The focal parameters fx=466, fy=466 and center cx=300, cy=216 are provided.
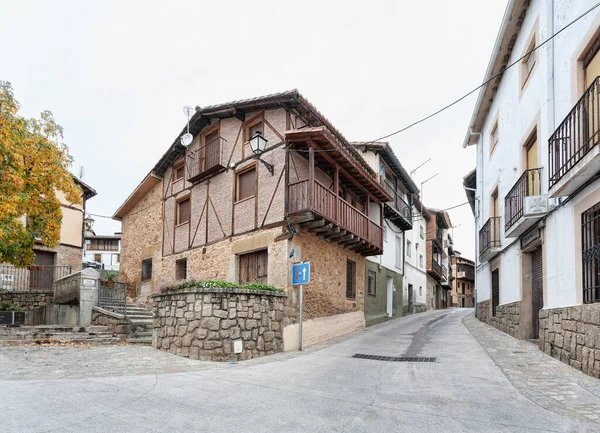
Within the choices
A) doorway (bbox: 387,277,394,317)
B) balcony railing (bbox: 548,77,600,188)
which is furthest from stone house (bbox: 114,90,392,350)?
balcony railing (bbox: 548,77,600,188)

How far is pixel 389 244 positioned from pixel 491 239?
7.40m

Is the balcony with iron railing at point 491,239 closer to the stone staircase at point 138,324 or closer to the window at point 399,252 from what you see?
the window at point 399,252

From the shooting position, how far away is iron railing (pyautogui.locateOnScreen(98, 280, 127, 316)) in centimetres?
1569

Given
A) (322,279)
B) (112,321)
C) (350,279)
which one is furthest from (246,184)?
(112,321)

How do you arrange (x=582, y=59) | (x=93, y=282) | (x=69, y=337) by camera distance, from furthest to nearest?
(x=93, y=282), (x=69, y=337), (x=582, y=59)

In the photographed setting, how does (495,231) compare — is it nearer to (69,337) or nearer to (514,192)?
(514,192)

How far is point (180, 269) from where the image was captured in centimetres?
1769

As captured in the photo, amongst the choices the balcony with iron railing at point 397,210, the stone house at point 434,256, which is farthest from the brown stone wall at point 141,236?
the stone house at point 434,256

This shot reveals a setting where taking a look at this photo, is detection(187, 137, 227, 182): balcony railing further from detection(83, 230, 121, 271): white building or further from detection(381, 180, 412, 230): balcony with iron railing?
detection(83, 230, 121, 271): white building

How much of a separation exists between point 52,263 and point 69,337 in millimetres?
11348

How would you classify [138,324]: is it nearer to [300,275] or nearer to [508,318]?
[300,275]

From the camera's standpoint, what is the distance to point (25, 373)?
26.6ft

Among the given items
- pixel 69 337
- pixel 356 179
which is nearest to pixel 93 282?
pixel 69 337

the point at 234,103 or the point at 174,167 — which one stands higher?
the point at 234,103
